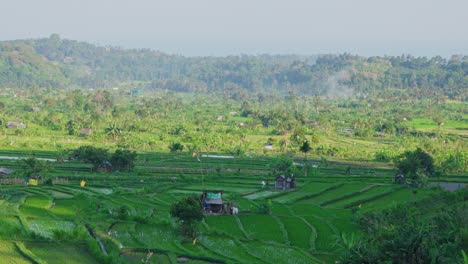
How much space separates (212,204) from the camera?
31.7 meters

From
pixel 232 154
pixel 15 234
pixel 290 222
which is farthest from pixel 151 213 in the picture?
pixel 232 154

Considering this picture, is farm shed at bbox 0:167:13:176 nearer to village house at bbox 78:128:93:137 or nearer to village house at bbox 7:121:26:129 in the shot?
village house at bbox 78:128:93:137

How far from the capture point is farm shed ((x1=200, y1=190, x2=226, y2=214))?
3155 centimetres

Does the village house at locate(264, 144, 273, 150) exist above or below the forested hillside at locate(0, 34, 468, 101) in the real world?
above

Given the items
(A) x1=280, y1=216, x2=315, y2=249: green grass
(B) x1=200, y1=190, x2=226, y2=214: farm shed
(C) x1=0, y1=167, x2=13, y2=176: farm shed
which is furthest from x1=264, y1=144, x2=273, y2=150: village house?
(A) x1=280, y1=216, x2=315, y2=249: green grass

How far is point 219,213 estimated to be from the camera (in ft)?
103

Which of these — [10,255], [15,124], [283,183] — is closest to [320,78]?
[15,124]

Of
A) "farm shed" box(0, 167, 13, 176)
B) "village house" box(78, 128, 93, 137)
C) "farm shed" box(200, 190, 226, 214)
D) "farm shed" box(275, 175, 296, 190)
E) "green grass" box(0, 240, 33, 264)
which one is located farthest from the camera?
"village house" box(78, 128, 93, 137)

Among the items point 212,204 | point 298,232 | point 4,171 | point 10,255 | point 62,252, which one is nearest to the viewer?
point 10,255

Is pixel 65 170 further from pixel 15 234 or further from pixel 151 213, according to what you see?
pixel 15 234

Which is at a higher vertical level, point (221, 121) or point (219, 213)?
point (219, 213)

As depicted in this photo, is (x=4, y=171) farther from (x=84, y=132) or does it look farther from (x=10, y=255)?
(x=84, y=132)

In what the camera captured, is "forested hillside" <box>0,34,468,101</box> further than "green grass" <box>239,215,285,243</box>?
Yes

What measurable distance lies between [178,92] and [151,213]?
5930 inches
